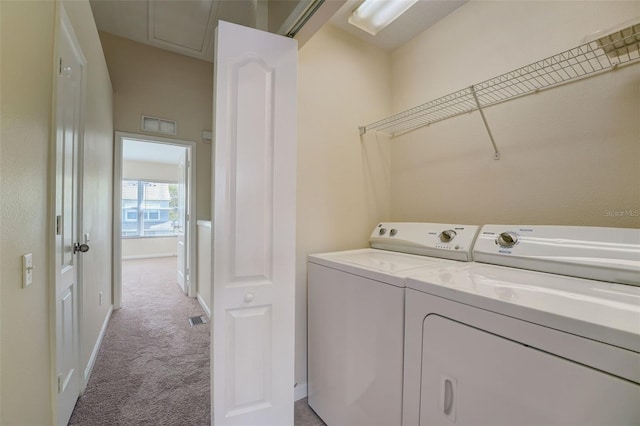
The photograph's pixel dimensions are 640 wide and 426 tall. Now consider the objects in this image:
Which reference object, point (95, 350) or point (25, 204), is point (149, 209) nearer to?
point (95, 350)

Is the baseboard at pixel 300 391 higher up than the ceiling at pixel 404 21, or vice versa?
the ceiling at pixel 404 21

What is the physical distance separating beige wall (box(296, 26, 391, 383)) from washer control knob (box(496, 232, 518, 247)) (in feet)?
2.90

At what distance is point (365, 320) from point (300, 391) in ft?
2.79

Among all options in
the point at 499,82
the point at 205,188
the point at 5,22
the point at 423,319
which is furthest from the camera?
the point at 205,188

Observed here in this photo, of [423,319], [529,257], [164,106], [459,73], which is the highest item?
[164,106]

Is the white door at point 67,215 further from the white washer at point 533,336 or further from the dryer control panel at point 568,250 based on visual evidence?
the dryer control panel at point 568,250

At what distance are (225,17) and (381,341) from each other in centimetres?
333

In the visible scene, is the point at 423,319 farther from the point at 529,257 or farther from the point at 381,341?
the point at 529,257

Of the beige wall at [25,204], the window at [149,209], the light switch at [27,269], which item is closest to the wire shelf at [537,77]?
the beige wall at [25,204]

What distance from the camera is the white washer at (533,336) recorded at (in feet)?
1.99

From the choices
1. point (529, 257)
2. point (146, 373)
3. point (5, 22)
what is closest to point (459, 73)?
point (529, 257)

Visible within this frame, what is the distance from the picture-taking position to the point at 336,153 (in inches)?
72.6

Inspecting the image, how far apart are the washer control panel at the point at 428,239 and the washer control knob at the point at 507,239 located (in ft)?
0.42

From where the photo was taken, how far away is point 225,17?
2.75 metres
